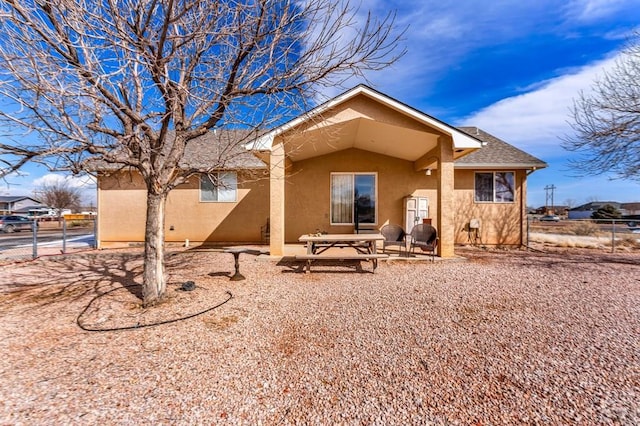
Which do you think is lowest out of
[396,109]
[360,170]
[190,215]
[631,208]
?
[190,215]

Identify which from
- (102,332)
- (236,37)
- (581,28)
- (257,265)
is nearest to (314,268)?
(257,265)

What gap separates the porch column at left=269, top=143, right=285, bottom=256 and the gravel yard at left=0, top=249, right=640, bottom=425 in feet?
7.49

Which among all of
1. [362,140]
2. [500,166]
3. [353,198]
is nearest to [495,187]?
[500,166]

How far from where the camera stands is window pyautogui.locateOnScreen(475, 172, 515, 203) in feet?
37.2

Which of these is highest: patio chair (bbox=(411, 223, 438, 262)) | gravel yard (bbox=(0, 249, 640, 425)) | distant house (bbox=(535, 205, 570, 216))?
distant house (bbox=(535, 205, 570, 216))

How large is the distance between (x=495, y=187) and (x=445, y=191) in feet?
16.1

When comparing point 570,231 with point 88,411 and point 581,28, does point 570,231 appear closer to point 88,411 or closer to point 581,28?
point 581,28

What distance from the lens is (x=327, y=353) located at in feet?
10.3

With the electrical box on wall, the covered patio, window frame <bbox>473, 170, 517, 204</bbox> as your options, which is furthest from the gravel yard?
window frame <bbox>473, 170, 517, 204</bbox>

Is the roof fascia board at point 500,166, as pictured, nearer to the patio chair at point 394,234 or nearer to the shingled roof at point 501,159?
the shingled roof at point 501,159

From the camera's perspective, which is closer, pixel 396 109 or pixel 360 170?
pixel 396 109

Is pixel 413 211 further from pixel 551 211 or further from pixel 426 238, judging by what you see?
pixel 551 211

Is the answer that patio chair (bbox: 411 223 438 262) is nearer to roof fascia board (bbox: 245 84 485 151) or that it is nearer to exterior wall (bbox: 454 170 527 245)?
roof fascia board (bbox: 245 84 485 151)

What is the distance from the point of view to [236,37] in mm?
4289
